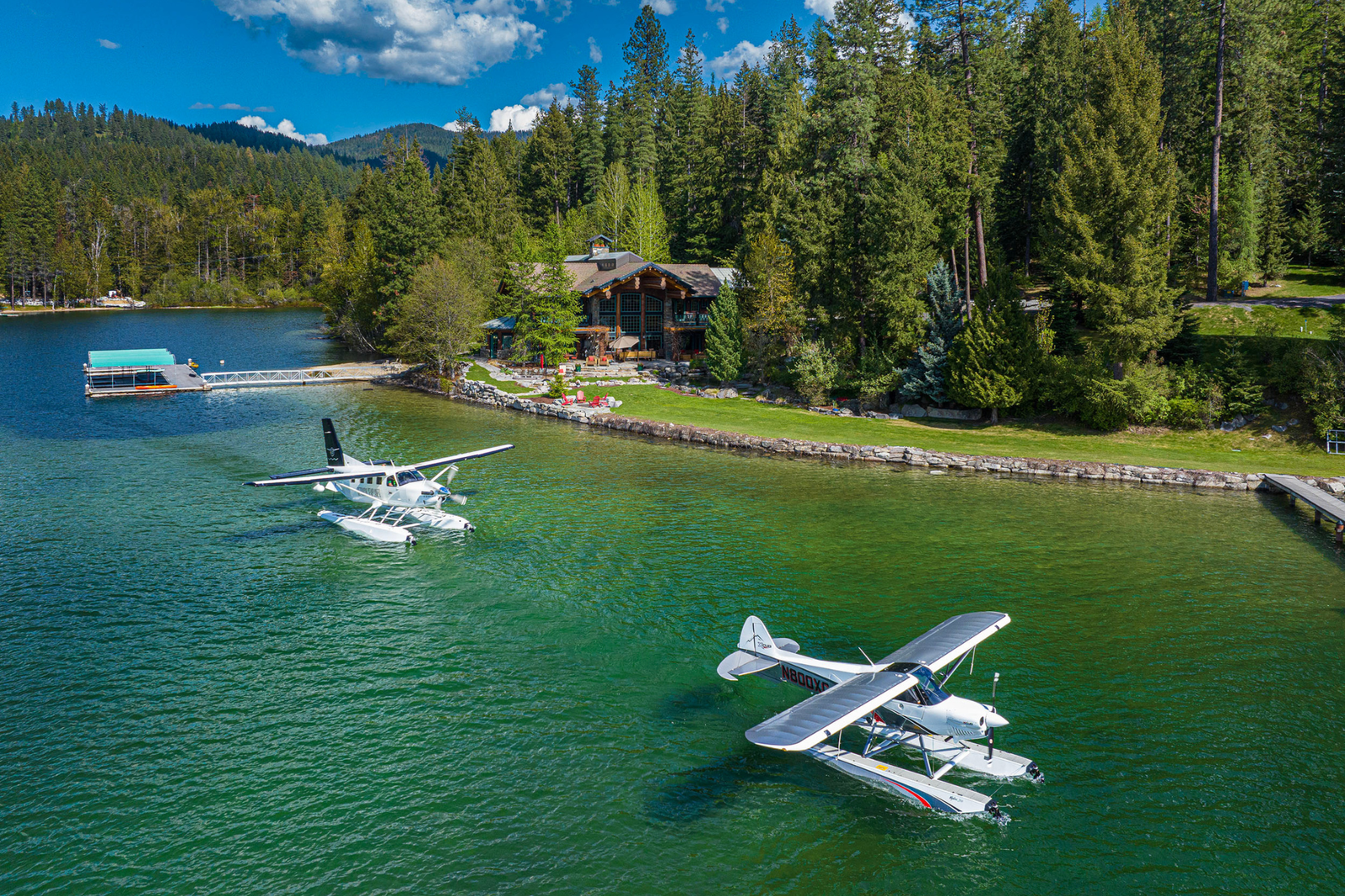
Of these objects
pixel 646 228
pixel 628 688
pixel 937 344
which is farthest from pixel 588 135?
pixel 628 688

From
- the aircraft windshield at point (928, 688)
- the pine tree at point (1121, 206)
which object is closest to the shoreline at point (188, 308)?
the pine tree at point (1121, 206)

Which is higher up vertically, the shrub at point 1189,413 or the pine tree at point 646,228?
the pine tree at point 646,228

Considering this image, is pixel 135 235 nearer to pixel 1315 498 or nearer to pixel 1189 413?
pixel 1189 413

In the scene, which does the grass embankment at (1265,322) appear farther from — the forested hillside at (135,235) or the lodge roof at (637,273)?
the forested hillside at (135,235)

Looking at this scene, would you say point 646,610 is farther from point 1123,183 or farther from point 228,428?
point 228,428

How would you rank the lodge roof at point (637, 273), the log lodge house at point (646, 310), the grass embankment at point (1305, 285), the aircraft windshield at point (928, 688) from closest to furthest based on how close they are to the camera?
the aircraft windshield at point (928, 688), the grass embankment at point (1305, 285), the lodge roof at point (637, 273), the log lodge house at point (646, 310)

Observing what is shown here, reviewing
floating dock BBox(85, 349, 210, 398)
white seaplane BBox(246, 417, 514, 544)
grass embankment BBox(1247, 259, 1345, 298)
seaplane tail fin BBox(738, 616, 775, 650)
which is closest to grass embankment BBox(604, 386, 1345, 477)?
grass embankment BBox(1247, 259, 1345, 298)

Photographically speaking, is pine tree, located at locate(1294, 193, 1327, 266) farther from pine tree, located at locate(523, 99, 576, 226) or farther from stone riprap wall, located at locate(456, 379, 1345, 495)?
pine tree, located at locate(523, 99, 576, 226)
